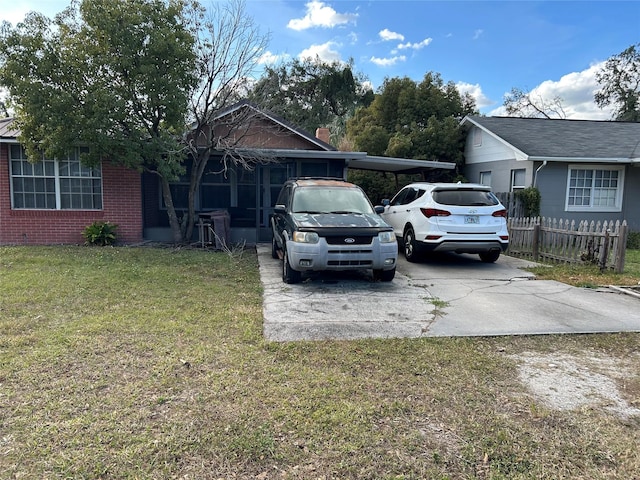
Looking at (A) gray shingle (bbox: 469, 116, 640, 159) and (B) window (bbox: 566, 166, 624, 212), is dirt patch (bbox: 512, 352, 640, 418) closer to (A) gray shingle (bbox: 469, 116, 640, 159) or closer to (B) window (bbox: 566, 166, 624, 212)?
(A) gray shingle (bbox: 469, 116, 640, 159)

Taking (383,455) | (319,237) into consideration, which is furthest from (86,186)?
(383,455)

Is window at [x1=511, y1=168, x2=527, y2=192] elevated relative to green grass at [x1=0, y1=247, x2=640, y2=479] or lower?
elevated

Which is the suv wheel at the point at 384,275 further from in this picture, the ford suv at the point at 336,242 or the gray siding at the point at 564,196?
the gray siding at the point at 564,196

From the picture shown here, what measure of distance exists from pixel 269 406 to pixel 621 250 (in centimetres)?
836

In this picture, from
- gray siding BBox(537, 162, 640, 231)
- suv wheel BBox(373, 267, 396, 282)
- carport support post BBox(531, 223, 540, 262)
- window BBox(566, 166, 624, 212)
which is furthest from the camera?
window BBox(566, 166, 624, 212)

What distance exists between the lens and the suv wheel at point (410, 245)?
9.51 m

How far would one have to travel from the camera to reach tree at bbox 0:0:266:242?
9.34m

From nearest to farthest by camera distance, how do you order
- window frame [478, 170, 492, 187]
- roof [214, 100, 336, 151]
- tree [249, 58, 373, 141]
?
roof [214, 100, 336, 151] → window frame [478, 170, 492, 187] → tree [249, 58, 373, 141]

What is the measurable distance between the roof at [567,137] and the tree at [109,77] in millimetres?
10932

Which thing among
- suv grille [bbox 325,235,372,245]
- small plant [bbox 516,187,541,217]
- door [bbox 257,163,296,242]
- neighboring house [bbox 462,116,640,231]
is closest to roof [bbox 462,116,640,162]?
neighboring house [bbox 462,116,640,231]

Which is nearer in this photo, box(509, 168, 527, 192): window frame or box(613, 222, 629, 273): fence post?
box(613, 222, 629, 273): fence post

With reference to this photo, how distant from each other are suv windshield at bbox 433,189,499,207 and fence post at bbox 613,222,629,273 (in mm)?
2400

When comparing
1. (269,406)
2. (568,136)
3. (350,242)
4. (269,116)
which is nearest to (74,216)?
(269,116)

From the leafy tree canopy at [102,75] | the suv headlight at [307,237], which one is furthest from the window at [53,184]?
the suv headlight at [307,237]
